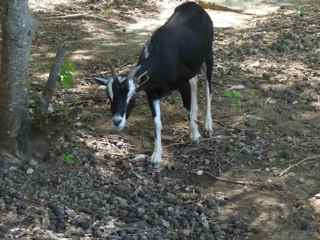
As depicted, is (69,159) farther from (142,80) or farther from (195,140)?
(195,140)

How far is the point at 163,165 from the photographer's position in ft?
21.8

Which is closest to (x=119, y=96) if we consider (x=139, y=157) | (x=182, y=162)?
(x=139, y=157)

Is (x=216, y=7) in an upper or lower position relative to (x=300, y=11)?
lower

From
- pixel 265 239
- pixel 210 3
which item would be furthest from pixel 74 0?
pixel 265 239

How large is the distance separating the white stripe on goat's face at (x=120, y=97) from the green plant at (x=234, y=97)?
2478 mm

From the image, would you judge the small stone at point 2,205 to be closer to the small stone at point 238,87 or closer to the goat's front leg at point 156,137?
the goat's front leg at point 156,137

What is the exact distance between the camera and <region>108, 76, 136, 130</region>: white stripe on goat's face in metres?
6.02

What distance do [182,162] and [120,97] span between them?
3.81ft

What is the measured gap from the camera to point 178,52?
22.1 feet

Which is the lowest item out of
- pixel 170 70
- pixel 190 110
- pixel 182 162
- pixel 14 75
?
pixel 182 162

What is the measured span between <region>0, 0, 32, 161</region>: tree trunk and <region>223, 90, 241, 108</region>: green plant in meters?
3.21

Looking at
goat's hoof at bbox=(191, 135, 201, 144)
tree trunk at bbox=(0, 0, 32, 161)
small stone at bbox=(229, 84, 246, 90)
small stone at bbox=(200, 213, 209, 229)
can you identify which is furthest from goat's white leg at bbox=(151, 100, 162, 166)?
small stone at bbox=(229, 84, 246, 90)

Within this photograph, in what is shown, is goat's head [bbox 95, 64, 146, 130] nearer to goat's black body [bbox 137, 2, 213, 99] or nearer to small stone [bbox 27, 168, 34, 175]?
goat's black body [bbox 137, 2, 213, 99]

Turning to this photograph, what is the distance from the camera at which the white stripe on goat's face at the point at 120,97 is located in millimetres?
6016
